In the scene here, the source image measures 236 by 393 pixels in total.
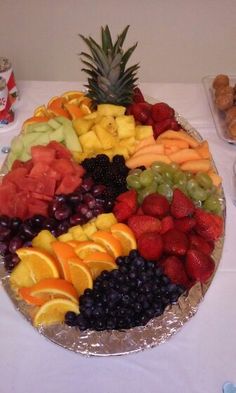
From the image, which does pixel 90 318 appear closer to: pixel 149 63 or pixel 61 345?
pixel 61 345

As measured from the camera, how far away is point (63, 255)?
988 mm

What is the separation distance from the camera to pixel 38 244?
3.44 ft

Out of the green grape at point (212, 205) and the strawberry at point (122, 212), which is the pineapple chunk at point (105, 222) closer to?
the strawberry at point (122, 212)

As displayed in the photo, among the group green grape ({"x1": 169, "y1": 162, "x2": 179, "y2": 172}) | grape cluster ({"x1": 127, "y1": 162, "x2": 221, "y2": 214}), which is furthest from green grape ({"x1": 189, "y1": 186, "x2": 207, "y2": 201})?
green grape ({"x1": 169, "y1": 162, "x2": 179, "y2": 172})

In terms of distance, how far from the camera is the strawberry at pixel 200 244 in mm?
1074

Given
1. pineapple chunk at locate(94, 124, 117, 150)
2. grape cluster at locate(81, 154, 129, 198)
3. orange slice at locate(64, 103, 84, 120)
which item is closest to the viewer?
grape cluster at locate(81, 154, 129, 198)

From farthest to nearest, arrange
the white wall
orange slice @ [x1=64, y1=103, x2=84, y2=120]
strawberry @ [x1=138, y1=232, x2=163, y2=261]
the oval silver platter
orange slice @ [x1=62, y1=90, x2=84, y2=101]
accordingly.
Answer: the white wall → orange slice @ [x1=62, y1=90, x2=84, y2=101] → orange slice @ [x1=64, y1=103, x2=84, y2=120] → strawberry @ [x1=138, y1=232, x2=163, y2=261] → the oval silver platter

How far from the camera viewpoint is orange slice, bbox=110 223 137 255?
1050 mm

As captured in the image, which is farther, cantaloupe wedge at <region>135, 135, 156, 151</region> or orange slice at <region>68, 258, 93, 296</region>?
cantaloupe wedge at <region>135, 135, 156, 151</region>

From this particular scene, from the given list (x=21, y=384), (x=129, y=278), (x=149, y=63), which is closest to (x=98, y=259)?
(x=129, y=278)

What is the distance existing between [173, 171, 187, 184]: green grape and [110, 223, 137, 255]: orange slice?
253 millimetres

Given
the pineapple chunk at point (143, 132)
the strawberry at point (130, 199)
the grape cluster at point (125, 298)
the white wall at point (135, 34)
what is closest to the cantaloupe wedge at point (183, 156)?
the pineapple chunk at point (143, 132)

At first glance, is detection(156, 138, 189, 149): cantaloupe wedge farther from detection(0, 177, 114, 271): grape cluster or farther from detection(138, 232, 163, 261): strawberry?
detection(138, 232, 163, 261): strawberry

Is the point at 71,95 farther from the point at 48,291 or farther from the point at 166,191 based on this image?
the point at 48,291
